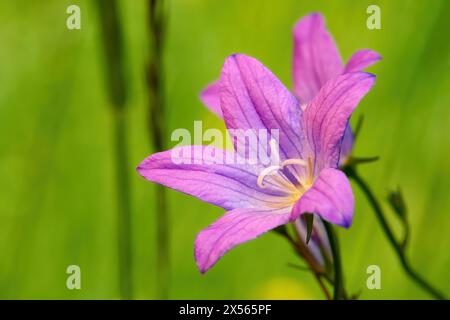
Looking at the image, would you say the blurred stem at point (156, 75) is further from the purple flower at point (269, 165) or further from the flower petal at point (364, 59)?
the flower petal at point (364, 59)

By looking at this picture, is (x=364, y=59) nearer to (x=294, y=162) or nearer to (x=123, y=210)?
(x=294, y=162)

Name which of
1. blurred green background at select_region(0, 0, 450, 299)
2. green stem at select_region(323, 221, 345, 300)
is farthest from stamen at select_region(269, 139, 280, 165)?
blurred green background at select_region(0, 0, 450, 299)

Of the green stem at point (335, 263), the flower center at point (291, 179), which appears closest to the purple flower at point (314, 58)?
the flower center at point (291, 179)

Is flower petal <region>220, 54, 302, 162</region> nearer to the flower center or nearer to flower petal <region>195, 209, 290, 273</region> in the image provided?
the flower center

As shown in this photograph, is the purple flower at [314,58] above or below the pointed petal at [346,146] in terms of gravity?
above

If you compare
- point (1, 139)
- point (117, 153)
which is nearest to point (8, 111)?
point (1, 139)

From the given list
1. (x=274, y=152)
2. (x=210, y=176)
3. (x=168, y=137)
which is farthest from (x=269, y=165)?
(x=168, y=137)

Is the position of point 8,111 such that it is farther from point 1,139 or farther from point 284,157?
point 284,157
